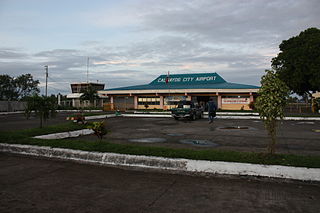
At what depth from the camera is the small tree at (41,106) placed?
10859mm

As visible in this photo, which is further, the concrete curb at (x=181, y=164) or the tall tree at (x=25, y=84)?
the tall tree at (x=25, y=84)

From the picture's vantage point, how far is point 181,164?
6004 mm

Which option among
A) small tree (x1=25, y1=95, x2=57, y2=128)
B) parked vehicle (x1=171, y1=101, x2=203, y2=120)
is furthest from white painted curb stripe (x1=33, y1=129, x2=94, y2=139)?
parked vehicle (x1=171, y1=101, x2=203, y2=120)

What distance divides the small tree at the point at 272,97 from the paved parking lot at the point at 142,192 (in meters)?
1.56

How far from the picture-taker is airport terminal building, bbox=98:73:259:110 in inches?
1478

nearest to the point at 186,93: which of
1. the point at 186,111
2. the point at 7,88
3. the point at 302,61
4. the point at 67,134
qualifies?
the point at 302,61

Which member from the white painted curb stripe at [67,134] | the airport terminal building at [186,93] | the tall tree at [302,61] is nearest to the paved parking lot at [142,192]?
the white painted curb stripe at [67,134]

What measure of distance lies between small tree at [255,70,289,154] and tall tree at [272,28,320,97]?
29.3 m

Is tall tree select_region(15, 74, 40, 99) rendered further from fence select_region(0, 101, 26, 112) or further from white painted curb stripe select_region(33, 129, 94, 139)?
white painted curb stripe select_region(33, 129, 94, 139)

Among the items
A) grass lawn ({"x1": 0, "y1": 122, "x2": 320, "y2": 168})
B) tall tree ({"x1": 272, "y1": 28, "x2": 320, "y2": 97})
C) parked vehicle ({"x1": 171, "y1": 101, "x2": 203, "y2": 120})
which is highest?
tall tree ({"x1": 272, "y1": 28, "x2": 320, "y2": 97})

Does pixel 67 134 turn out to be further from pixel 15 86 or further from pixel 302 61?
pixel 15 86

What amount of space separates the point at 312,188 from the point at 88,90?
43065 millimetres

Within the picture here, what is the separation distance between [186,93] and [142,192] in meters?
35.3

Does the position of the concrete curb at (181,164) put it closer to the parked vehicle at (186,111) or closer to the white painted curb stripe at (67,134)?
the white painted curb stripe at (67,134)
